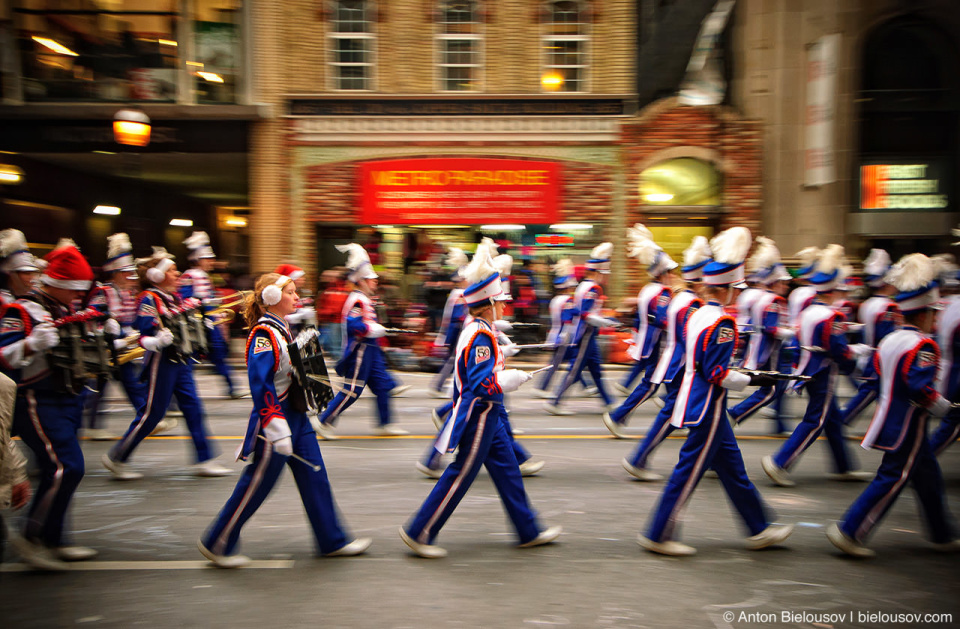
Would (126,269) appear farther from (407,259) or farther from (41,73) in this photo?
(41,73)

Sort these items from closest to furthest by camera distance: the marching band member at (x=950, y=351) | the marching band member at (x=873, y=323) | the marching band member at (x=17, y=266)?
the marching band member at (x=17, y=266)
the marching band member at (x=950, y=351)
the marching band member at (x=873, y=323)

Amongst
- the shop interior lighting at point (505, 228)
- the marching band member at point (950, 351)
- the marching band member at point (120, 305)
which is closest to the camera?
the marching band member at point (950, 351)

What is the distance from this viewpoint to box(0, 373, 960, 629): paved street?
13.4 feet

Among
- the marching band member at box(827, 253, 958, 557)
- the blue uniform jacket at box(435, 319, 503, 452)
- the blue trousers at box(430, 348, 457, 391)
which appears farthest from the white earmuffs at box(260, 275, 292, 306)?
the blue trousers at box(430, 348, 457, 391)

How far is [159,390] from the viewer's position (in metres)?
6.69

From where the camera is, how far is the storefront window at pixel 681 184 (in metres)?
16.8

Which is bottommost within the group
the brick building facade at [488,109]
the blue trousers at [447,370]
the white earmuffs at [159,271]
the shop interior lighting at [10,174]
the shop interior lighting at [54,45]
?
the blue trousers at [447,370]

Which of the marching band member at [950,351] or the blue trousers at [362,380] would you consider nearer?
the marching band member at [950,351]

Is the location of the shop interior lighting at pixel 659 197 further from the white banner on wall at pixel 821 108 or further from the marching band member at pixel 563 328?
the marching band member at pixel 563 328

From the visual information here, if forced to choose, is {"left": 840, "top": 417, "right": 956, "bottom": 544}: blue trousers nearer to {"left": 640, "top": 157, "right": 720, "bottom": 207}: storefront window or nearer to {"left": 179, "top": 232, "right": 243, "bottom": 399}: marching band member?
{"left": 179, "top": 232, "right": 243, "bottom": 399}: marching band member

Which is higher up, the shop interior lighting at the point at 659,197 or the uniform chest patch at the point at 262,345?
the shop interior lighting at the point at 659,197

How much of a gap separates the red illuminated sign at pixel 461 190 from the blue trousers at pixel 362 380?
29.3 feet

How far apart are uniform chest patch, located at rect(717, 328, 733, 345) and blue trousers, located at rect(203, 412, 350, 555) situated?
102 inches

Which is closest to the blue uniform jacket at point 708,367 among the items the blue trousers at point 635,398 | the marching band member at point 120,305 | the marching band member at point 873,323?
the marching band member at point 873,323
